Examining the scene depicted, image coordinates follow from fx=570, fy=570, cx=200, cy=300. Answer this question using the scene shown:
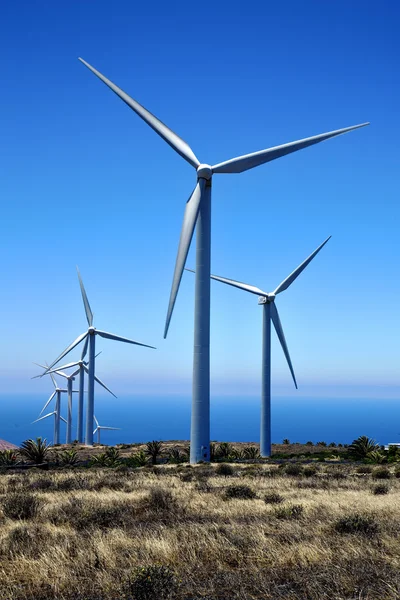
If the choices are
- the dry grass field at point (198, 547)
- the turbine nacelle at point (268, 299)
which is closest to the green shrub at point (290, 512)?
the dry grass field at point (198, 547)

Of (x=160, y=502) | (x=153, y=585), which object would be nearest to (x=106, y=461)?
(x=160, y=502)

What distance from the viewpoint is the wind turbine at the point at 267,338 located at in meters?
53.3

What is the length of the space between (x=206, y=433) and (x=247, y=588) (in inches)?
1237

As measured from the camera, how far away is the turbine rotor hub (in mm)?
42438

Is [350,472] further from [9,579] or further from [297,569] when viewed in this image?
[9,579]

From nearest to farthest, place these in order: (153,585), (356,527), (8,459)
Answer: (153,585)
(356,527)
(8,459)

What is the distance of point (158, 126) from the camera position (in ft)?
143

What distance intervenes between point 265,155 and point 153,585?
3769cm

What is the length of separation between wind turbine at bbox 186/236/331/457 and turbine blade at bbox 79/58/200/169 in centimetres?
1704

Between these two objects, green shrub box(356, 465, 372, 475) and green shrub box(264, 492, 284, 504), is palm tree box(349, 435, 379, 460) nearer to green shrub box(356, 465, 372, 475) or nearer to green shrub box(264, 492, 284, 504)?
green shrub box(356, 465, 372, 475)

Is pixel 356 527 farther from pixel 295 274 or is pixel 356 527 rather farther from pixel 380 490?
pixel 295 274

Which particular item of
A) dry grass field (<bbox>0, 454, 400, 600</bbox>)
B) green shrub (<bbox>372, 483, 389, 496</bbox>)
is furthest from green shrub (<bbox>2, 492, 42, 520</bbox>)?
green shrub (<bbox>372, 483, 389, 496</bbox>)

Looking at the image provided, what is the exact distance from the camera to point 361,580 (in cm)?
886

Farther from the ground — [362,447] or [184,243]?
[184,243]
